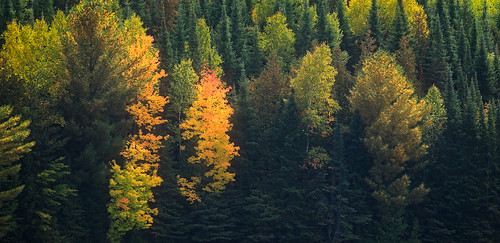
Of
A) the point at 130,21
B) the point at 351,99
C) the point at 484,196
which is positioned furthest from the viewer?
the point at 130,21

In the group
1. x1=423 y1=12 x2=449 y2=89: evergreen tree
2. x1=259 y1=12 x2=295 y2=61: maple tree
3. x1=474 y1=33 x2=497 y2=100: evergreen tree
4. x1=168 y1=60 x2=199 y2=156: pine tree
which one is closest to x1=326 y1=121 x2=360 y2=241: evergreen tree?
x1=168 y1=60 x2=199 y2=156: pine tree

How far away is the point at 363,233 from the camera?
5959 centimetres

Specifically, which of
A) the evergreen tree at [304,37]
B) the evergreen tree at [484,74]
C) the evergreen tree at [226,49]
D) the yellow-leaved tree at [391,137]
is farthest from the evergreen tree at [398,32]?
the evergreen tree at [226,49]

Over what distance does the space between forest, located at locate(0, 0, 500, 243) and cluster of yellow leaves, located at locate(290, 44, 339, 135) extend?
0.51 ft

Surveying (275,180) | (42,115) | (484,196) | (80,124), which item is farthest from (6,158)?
(484,196)

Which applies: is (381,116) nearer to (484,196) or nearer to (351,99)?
(351,99)

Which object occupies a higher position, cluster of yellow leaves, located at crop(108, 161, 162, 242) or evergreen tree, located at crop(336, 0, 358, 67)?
evergreen tree, located at crop(336, 0, 358, 67)

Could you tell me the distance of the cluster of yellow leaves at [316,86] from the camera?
205 feet

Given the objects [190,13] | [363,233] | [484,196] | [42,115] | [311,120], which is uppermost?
[190,13]

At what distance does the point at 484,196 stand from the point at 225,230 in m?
26.6

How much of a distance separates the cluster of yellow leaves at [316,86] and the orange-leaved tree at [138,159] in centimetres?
1553

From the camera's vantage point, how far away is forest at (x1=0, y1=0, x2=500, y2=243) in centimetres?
5047

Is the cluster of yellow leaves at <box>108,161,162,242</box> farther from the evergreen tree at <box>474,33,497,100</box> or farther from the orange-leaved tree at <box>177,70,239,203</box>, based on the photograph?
the evergreen tree at <box>474,33,497,100</box>

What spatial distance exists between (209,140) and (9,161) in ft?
70.6
